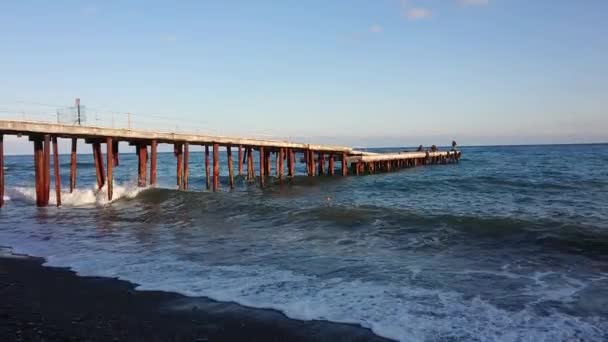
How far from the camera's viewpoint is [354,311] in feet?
23.5

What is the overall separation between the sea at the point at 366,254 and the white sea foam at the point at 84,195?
0.39ft

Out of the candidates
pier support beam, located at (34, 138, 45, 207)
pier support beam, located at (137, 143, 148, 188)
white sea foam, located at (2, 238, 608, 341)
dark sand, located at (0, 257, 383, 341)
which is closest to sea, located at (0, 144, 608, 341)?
white sea foam, located at (2, 238, 608, 341)

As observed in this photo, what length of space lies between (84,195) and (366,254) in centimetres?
1535

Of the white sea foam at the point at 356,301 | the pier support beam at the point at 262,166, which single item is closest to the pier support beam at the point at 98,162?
the pier support beam at the point at 262,166

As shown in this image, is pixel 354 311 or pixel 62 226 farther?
pixel 62 226

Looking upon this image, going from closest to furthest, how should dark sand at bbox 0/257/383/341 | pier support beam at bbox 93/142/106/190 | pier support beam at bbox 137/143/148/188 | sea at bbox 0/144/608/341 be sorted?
dark sand at bbox 0/257/383/341
sea at bbox 0/144/608/341
pier support beam at bbox 93/142/106/190
pier support beam at bbox 137/143/148/188

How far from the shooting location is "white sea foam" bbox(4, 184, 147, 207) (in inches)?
835

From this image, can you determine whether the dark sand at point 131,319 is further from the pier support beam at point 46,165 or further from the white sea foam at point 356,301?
the pier support beam at point 46,165

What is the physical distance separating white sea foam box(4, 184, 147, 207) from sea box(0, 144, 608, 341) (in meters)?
0.12

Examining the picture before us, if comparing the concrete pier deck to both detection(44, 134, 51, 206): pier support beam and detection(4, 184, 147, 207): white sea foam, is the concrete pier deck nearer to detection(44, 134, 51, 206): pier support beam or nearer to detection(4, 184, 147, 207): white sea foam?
detection(44, 134, 51, 206): pier support beam

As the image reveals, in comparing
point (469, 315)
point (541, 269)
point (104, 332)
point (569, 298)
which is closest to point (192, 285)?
point (104, 332)

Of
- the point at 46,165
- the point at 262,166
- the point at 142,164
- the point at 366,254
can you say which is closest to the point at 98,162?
the point at 142,164

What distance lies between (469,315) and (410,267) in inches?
118

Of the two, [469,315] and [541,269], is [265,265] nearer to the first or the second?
[469,315]
